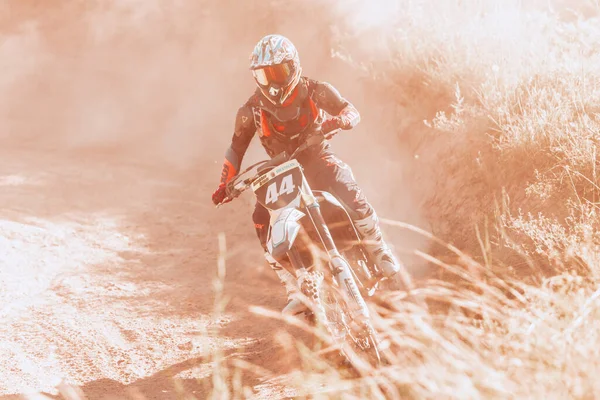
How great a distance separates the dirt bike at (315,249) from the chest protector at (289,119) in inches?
21.2

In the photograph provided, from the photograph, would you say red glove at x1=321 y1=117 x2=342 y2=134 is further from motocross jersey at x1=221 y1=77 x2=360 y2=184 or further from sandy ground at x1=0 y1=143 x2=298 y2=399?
sandy ground at x1=0 y1=143 x2=298 y2=399

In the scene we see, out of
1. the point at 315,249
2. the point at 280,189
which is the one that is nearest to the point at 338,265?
the point at 315,249

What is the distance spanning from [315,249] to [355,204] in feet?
2.41

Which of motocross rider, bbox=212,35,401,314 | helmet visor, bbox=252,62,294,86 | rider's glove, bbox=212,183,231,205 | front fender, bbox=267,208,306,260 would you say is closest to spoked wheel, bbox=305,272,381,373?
front fender, bbox=267,208,306,260

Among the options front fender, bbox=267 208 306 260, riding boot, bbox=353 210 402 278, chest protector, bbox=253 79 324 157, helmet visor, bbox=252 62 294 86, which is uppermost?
helmet visor, bbox=252 62 294 86

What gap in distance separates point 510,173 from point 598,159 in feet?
3.08

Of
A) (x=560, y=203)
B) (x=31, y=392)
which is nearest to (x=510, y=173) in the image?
(x=560, y=203)

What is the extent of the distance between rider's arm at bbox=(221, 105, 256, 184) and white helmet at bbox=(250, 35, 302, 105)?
0.43m

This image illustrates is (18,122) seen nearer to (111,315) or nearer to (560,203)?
(111,315)

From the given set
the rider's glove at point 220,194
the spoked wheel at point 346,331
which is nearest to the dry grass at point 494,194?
the spoked wheel at point 346,331

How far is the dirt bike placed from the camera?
4305 millimetres

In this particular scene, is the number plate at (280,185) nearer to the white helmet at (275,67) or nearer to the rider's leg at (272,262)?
the rider's leg at (272,262)

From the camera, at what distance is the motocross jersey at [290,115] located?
5297 millimetres

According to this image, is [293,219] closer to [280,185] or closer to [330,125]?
[280,185]
